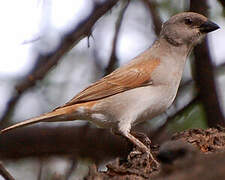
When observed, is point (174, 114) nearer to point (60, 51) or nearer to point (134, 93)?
point (134, 93)

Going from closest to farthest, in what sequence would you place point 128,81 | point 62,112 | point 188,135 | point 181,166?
point 181,166, point 188,135, point 62,112, point 128,81

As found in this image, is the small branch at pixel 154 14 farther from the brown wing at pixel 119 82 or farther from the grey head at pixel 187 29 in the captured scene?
the brown wing at pixel 119 82

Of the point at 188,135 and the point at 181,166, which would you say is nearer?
the point at 181,166

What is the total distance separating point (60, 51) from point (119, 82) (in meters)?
0.74

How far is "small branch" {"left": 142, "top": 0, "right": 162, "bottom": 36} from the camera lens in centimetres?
657

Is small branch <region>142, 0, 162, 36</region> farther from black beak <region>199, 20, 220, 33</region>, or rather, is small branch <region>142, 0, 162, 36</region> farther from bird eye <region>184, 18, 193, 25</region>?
black beak <region>199, 20, 220, 33</region>

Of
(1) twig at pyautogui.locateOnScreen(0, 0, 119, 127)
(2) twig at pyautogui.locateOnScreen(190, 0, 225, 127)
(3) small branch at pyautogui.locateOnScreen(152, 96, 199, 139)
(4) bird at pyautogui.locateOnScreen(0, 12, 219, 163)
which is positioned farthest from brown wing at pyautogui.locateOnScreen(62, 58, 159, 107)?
(3) small branch at pyautogui.locateOnScreen(152, 96, 199, 139)

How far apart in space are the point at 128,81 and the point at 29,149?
1621mm

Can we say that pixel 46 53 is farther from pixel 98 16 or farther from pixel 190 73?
pixel 190 73

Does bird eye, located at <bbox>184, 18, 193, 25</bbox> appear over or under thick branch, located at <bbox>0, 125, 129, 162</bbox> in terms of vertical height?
over

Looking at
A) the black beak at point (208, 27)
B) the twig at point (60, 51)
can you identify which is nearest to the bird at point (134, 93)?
the black beak at point (208, 27)

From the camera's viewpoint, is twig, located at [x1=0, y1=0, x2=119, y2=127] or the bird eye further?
the bird eye

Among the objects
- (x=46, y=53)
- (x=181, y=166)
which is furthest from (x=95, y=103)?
(x=181, y=166)

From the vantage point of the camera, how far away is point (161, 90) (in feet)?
17.5
